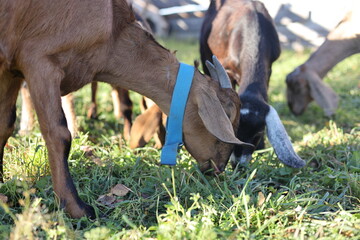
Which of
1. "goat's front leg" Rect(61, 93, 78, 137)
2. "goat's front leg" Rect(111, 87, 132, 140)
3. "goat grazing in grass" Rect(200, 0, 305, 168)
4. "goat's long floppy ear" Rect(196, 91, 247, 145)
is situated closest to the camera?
"goat's long floppy ear" Rect(196, 91, 247, 145)

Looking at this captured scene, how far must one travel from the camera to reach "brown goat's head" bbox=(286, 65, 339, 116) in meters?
5.61

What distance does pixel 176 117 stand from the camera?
327 cm

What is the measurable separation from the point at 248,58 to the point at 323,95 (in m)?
1.39

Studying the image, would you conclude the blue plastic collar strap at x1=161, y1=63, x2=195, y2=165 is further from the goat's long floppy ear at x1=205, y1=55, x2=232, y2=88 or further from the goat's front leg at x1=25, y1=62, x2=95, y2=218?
the goat's front leg at x1=25, y1=62, x2=95, y2=218

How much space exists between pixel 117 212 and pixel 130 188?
1.28 feet

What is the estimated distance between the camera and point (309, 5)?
34.1 ft

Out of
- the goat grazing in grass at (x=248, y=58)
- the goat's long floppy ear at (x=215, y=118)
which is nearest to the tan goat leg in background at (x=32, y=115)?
the goat grazing in grass at (x=248, y=58)

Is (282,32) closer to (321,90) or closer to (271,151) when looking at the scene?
(321,90)

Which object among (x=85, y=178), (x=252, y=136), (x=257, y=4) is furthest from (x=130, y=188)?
(x=257, y=4)

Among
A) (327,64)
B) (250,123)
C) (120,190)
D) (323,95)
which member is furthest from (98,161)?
(327,64)

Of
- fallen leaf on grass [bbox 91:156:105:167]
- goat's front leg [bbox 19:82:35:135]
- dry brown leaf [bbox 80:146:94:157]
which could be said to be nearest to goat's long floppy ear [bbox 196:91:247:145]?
fallen leaf on grass [bbox 91:156:105:167]

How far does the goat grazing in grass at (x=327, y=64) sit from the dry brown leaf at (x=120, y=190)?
3.07 m

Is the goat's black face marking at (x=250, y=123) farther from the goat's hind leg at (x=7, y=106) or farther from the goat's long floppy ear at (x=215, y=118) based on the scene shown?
the goat's hind leg at (x=7, y=106)

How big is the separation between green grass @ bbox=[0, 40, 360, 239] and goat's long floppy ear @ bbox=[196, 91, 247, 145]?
28cm
